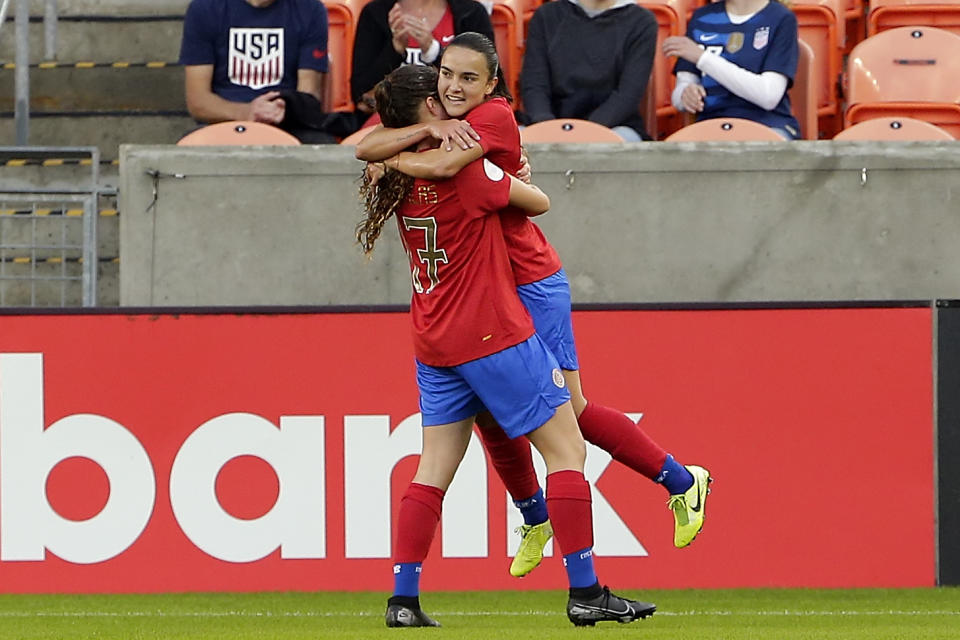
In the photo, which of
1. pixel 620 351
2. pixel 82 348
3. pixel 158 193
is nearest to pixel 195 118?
pixel 158 193

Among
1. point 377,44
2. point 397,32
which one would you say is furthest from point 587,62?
point 377,44

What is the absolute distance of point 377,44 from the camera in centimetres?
873

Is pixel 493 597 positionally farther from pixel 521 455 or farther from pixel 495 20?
pixel 495 20

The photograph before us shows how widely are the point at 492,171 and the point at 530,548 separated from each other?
1259 mm

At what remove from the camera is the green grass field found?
5.11 m

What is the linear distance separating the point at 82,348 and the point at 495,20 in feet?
11.5

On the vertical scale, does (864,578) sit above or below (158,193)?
below

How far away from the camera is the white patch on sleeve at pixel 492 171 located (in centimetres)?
494

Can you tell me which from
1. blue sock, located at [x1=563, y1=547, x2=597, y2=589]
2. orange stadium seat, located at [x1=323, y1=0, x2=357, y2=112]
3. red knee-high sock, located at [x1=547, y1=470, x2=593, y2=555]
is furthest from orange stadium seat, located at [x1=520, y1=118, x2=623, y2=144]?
blue sock, located at [x1=563, y1=547, x2=597, y2=589]

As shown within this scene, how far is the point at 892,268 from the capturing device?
292 inches

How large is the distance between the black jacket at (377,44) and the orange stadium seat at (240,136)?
2.87 ft

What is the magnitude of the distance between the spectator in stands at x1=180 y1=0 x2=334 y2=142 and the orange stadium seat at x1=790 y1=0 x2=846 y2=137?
271cm

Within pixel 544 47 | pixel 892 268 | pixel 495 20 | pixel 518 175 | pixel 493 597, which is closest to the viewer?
pixel 518 175

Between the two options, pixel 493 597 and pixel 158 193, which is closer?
pixel 493 597
